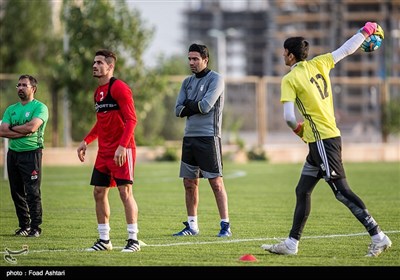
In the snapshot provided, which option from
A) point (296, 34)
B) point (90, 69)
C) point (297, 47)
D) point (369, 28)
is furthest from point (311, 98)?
point (296, 34)

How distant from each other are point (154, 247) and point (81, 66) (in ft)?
80.6

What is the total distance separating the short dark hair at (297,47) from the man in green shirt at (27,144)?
3.75m

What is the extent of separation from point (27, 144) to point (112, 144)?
2.45m

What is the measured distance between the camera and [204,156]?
43.5 feet

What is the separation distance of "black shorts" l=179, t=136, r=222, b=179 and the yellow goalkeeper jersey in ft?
7.37

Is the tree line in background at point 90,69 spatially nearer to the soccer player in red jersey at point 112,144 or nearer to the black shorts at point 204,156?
the black shorts at point 204,156

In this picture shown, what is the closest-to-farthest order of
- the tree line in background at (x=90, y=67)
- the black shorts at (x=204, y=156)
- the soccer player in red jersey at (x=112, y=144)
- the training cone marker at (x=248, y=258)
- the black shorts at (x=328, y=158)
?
the training cone marker at (x=248, y=258)
the black shorts at (x=328, y=158)
the soccer player in red jersey at (x=112, y=144)
the black shorts at (x=204, y=156)
the tree line in background at (x=90, y=67)

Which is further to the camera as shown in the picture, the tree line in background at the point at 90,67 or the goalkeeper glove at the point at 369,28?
the tree line in background at the point at 90,67

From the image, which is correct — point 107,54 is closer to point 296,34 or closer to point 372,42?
point 372,42

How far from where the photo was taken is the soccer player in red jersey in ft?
37.4

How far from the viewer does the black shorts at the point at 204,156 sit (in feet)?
43.5

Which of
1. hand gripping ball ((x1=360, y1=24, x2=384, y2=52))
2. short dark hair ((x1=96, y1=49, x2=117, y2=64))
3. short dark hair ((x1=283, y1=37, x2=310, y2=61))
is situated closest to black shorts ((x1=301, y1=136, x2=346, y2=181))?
short dark hair ((x1=283, y1=37, x2=310, y2=61))

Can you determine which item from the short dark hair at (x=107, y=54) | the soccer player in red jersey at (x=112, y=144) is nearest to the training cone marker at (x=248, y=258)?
the soccer player in red jersey at (x=112, y=144)

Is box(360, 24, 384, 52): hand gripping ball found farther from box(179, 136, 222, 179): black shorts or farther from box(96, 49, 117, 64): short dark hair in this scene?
box(96, 49, 117, 64): short dark hair
